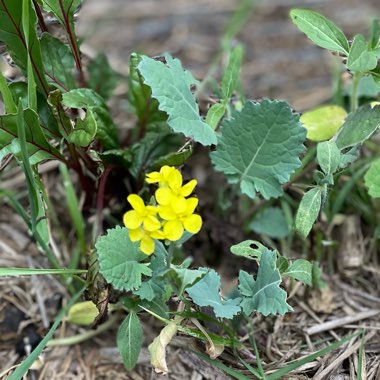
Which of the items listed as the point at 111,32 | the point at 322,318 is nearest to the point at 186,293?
the point at 322,318

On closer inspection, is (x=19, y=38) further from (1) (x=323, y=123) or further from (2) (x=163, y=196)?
(1) (x=323, y=123)

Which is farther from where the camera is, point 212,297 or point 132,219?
point 212,297

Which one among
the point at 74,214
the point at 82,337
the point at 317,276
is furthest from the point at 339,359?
the point at 74,214

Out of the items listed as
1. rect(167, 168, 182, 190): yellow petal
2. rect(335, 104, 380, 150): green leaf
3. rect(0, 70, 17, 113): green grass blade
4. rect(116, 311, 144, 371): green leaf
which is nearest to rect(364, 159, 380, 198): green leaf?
rect(335, 104, 380, 150): green leaf

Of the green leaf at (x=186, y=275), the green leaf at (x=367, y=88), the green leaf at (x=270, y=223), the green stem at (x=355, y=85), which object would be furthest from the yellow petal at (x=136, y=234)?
the green leaf at (x=367, y=88)

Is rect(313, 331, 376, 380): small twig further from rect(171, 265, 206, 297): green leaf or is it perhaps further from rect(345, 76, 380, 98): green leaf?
rect(345, 76, 380, 98): green leaf

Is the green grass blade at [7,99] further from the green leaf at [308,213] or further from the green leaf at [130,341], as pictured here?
the green leaf at [308,213]

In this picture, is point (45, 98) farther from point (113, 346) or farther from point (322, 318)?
point (322, 318)
